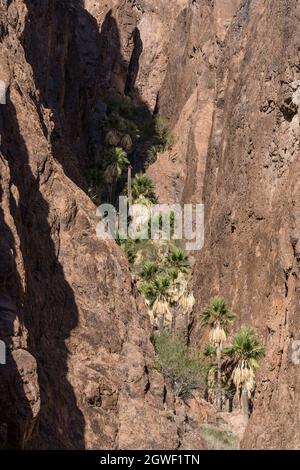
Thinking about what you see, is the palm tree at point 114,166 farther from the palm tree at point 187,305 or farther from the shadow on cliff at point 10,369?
the shadow on cliff at point 10,369

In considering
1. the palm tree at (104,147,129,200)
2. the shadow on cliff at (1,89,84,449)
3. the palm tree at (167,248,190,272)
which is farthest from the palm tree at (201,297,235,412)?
the palm tree at (104,147,129,200)

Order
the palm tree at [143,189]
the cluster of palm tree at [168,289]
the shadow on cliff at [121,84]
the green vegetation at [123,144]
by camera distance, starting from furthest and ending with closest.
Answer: the shadow on cliff at [121,84] → the palm tree at [143,189] → the green vegetation at [123,144] → the cluster of palm tree at [168,289]

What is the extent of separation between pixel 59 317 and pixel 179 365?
14.2 meters

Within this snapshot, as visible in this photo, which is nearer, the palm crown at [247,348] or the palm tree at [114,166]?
the palm crown at [247,348]

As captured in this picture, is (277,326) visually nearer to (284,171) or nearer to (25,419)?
(284,171)

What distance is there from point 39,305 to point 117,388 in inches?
154

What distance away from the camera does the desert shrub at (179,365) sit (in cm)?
4096

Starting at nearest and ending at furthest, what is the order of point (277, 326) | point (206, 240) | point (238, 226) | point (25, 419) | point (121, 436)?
1. point (25, 419)
2. point (121, 436)
3. point (277, 326)
4. point (238, 226)
5. point (206, 240)

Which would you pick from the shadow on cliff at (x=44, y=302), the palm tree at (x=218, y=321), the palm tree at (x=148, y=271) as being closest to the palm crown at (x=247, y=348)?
the palm tree at (x=218, y=321)

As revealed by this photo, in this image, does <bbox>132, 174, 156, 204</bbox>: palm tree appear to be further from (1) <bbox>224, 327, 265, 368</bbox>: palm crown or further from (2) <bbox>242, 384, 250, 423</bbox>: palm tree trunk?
(2) <bbox>242, 384, 250, 423</bbox>: palm tree trunk

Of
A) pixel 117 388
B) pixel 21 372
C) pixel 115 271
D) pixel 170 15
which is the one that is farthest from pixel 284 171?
pixel 170 15

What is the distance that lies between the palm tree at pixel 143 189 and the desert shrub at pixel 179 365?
1619 centimetres

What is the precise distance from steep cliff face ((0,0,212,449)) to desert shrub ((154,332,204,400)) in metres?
7.60

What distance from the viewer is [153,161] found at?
220ft
